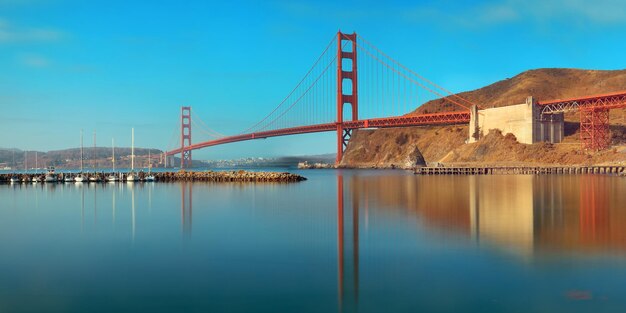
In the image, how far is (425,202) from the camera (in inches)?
931

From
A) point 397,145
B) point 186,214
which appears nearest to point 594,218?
point 186,214

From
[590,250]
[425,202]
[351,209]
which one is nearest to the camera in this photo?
[590,250]

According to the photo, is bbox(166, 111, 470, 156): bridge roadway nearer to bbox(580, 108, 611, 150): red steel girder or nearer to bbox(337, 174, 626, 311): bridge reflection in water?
bbox(580, 108, 611, 150): red steel girder

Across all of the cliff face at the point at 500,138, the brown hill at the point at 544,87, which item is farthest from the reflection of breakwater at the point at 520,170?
the brown hill at the point at 544,87

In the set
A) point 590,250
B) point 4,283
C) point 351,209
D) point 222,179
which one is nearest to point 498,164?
point 222,179

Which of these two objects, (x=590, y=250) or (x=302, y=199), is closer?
(x=590, y=250)

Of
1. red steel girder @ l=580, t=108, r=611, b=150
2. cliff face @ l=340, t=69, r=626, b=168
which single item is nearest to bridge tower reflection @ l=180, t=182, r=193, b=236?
cliff face @ l=340, t=69, r=626, b=168

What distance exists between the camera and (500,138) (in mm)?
67562

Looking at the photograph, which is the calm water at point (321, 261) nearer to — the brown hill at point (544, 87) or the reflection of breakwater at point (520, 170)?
the reflection of breakwater at point (520, 170)

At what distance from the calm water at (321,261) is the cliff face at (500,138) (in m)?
44.5

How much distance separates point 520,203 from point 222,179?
1266 inches

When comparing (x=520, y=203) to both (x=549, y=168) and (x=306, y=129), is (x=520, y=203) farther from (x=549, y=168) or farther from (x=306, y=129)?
(x=306, y=129)

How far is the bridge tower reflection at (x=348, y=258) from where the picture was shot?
8.08 meters

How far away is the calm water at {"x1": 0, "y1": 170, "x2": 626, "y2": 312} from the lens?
796 centimetres
